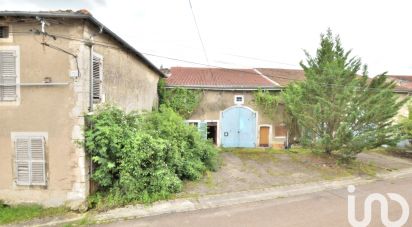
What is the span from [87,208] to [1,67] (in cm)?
453

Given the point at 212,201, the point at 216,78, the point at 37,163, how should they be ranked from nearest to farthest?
1. the point at 37,163
2. the point at 212,201
3. the point at 216,78

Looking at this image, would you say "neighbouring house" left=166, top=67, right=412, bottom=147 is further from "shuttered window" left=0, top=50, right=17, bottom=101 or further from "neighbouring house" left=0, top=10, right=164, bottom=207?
"shuttered window" left=0, top=50, right=17, bottom=101

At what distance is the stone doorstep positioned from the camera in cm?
672

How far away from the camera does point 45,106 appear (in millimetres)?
6953

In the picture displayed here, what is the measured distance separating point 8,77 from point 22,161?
7.69 feet

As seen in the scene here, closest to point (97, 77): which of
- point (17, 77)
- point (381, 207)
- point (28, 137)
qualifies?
point (17, 77)

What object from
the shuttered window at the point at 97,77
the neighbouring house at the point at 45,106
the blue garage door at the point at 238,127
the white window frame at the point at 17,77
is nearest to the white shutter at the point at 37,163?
the neighbouring house at the point at 45,106

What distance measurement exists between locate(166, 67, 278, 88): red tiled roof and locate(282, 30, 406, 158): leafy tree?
16.5ft

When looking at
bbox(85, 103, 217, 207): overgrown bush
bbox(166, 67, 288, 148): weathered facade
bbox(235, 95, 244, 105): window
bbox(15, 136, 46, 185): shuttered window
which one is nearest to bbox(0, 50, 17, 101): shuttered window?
bbox(15, 136, 46, 185): shuttered window

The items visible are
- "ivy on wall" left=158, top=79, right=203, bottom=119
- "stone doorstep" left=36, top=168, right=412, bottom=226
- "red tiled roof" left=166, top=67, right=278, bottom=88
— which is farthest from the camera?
"red tiled roof" left=166, top=67, right=278, bottom=88

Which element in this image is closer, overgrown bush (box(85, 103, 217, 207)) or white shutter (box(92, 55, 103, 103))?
overgrown bush (box(85, 103, 217, 207))

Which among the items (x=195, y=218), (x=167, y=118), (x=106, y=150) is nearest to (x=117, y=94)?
(x=167, y=118)

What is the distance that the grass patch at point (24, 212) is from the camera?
21.2ft

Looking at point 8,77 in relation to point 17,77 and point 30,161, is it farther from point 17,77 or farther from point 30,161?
point 30,161
